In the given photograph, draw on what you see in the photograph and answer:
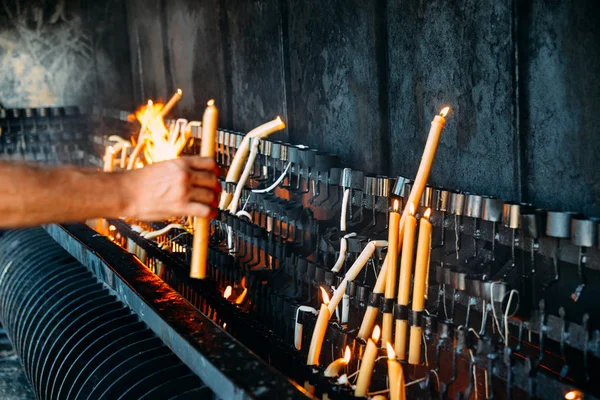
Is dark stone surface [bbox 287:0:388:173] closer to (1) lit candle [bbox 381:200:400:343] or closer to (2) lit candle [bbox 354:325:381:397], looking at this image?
(1) lit candle [bbox 381:200:400:343]

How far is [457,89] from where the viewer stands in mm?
3127

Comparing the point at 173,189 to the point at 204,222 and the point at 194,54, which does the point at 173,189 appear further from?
the point at 194,54

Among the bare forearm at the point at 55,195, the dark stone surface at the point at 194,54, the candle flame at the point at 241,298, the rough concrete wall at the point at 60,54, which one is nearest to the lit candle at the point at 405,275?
the bare forearm at the point at 55,195

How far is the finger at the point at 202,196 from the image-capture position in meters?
1.67

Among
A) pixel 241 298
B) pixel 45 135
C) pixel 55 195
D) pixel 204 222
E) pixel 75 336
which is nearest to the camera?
pixel 55 195

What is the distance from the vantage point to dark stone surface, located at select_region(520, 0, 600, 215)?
2.47 meters

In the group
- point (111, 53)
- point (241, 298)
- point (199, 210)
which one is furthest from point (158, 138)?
point (111, 53)

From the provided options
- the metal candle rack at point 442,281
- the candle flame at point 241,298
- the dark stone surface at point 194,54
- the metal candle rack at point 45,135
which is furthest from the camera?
the metal candle rack at point 45,135

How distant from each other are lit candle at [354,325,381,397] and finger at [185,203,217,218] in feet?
2.50

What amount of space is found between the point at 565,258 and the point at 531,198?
0.50 metres

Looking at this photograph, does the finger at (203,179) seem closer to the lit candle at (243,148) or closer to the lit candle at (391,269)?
the lit candle at (391,269)

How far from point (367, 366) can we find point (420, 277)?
0.34m

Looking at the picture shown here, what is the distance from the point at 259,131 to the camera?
3857 millimetres

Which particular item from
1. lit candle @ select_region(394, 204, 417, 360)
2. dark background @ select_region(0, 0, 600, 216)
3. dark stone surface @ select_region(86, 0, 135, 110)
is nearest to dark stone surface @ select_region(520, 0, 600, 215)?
dark background @ select_region(0, 0, 600, 216)
